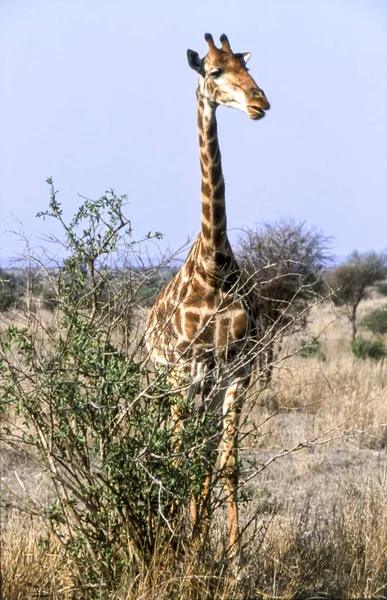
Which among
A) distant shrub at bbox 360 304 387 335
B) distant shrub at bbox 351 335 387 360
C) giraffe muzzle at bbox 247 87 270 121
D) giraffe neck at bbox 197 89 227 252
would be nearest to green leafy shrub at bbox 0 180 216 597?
giraffe muzzle at bbox 247 87 270 121

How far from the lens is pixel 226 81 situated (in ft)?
17.7

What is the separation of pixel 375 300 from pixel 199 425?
120 feet

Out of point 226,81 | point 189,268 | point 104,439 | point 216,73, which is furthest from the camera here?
point 189,268

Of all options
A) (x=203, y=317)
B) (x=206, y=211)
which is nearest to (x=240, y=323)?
(x=203, y=317)

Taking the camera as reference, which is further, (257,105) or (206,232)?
(206,232)

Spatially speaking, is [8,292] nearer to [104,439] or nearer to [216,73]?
[104,439]

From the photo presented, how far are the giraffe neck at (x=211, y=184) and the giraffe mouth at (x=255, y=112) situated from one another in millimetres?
615

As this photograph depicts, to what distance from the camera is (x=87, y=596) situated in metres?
3.74

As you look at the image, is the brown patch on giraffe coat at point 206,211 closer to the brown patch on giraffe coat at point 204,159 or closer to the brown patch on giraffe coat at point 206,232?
the brown patch on giraffe coat at point 206,232

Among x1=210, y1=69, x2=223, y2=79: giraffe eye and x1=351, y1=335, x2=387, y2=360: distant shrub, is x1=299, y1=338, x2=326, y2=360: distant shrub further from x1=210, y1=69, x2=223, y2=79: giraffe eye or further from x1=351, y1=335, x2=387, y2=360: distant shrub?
x1=351, y1=335, x2=387, y2=360: distant shrub

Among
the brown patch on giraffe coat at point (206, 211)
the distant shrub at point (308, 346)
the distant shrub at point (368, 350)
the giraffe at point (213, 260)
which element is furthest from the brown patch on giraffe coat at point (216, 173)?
the distant shrub at point (368, 350)

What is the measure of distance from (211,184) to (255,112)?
82 centimetres

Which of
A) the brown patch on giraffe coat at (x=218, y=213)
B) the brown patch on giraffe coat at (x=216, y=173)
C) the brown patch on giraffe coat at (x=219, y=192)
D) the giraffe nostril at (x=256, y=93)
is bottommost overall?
the brown patch on giraffe coat at (x=218, y=213)

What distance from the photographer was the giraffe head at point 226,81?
504 centimetres
